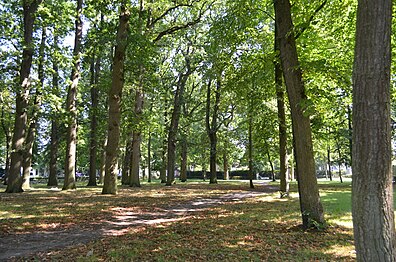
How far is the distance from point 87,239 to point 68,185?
13944 mm

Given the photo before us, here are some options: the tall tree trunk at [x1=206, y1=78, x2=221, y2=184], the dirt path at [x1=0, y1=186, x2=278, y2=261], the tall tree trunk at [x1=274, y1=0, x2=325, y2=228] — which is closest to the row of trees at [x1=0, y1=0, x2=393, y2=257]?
the tall tree trunk at [x1=274, y1=0, x2=325, y2=228]

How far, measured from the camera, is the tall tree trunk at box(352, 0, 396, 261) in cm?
357

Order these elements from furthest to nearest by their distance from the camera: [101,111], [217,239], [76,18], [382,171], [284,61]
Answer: [101,111], [76,18], [284,61], [217,239], [382,171]

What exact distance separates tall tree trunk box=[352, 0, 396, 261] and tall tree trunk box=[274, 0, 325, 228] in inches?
147

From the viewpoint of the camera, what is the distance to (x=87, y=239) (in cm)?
721

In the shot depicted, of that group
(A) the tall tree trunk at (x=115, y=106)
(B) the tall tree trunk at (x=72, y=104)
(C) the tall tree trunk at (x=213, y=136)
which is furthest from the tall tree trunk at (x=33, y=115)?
(C) the tall tree trunk at (x=213, y=136)

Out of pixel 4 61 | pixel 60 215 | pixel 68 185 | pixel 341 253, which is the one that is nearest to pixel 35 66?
pixel 4 61

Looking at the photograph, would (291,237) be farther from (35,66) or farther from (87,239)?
(35,66)

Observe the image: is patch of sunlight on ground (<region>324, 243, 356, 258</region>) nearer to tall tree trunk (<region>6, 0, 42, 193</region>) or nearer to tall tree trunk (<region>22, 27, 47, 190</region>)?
tall tree trunk (<region>6, 0, 42, 193</region>)

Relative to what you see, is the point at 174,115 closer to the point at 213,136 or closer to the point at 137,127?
the point at 213,136

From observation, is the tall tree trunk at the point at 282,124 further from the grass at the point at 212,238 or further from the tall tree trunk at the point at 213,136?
the tall tree trunk at the point at 213,136

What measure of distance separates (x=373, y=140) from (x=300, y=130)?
3888 mm

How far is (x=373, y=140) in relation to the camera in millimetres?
3604

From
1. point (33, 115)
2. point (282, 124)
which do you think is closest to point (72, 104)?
point (33, 115)
